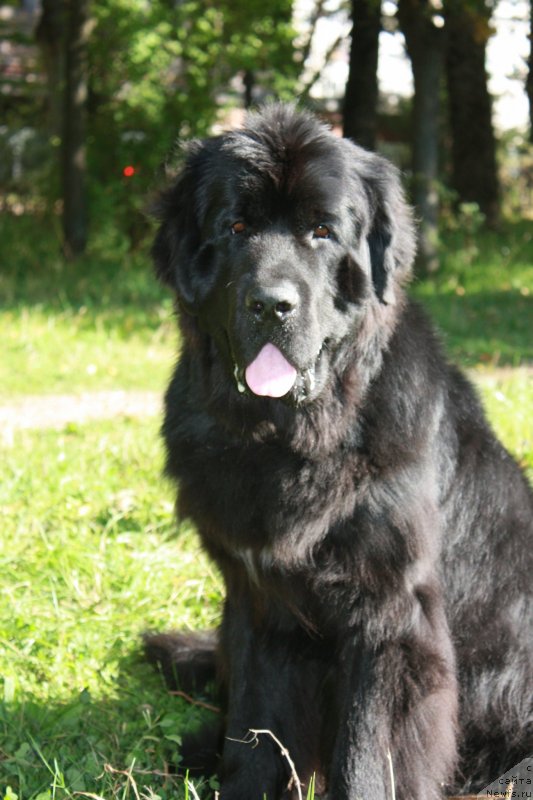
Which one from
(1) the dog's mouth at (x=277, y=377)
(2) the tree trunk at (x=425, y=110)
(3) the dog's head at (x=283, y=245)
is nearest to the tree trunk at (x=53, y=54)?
(2) the tree trunk at (x=425, y=110)

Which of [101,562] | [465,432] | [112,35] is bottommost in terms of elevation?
[101,562]

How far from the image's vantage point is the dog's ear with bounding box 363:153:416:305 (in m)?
2.73

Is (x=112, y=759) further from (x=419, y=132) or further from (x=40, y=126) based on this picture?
(x=40, y=126)

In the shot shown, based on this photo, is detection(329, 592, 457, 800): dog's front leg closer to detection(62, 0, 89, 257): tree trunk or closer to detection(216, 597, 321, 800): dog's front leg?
detection(216, 597, 321, 800): dog's front leg

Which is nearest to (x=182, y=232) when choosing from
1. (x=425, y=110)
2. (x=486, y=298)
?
(x=486, y=298)

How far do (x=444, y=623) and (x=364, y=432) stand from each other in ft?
1.85

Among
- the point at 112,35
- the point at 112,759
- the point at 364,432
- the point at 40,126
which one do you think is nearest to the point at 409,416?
the point at 364,432

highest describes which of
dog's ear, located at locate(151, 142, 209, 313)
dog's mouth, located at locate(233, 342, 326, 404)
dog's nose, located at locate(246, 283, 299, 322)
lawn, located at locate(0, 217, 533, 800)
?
dog's ear, located at locate(151, 142, 209, 313)

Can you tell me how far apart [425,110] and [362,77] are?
1.29 m

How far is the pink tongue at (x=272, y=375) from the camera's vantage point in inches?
100

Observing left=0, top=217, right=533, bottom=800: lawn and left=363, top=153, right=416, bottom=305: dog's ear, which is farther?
left=0, top=217, right=533, bottom=800: lawn

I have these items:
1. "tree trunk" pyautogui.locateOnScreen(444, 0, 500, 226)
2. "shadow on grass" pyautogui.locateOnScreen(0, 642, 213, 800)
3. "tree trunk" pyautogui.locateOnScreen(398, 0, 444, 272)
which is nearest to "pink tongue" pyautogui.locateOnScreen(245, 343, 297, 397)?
"shadow on grass" pyautogui.locateOnScreen(0, 642, 213, 800)

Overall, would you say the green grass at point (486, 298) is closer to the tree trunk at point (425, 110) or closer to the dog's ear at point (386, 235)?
the tree trunk at point (425, 110)

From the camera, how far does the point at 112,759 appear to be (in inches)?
117
